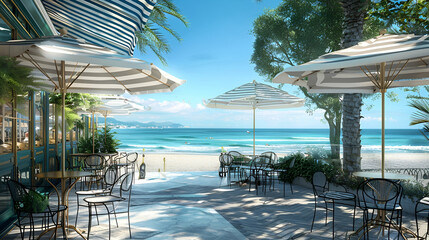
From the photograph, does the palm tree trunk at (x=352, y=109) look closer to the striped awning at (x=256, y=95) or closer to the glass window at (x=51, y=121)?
the striped awning at (x=256, y=95)

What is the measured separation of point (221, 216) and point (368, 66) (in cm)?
364

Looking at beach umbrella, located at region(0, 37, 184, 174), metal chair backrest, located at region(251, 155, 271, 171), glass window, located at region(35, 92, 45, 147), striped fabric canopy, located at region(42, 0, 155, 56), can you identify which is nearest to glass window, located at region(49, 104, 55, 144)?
glass window, located at region(35, 92, 45, 147)

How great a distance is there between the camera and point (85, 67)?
4.81 m

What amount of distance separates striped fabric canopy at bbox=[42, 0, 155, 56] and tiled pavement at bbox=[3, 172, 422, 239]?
12.8 ft

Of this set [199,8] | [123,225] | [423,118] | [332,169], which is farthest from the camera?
[199,8]

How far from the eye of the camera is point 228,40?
66.8 m

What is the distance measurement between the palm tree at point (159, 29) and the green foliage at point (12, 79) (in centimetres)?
1081

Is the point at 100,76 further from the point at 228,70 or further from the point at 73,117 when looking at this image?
the point at 228,70

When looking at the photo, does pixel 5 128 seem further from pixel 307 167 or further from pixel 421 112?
pixel 421 112

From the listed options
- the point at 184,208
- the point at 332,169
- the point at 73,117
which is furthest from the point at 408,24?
the point at 73,117

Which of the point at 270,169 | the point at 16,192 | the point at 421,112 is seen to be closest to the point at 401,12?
the point at 421,112

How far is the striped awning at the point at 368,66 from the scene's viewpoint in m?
3.58

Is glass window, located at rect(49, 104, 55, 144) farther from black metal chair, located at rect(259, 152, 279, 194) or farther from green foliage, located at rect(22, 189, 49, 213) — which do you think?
black metal chair, located at rect(259, 152, 279, 194)

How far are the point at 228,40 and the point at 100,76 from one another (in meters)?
63.5
